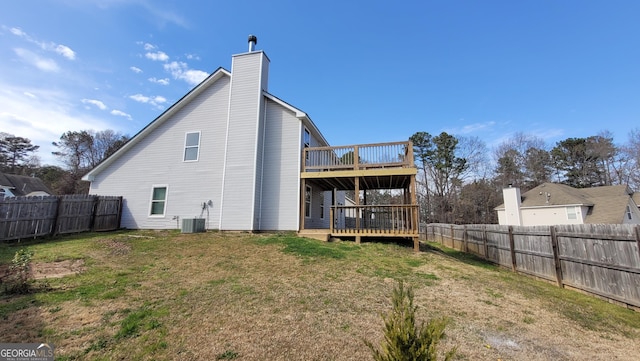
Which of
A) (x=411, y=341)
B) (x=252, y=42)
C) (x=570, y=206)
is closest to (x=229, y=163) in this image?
(x=252, y=42)

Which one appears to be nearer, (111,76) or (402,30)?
(111,76)

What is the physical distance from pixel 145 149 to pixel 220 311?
12.5 meters

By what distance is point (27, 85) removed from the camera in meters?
10.6

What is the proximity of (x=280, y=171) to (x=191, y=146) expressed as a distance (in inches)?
195

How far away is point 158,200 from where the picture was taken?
1320cm

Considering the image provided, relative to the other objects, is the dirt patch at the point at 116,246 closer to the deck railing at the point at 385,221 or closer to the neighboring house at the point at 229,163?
the neighboring house at the point at 229,163

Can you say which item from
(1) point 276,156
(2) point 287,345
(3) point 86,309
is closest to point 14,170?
(1) point 276,156

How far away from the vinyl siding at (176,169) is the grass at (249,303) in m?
4.02

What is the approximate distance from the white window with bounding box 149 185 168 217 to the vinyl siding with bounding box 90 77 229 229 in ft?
0.69

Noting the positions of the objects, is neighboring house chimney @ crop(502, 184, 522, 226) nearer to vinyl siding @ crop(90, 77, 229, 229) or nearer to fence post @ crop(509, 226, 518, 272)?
fence post @ crop(509, 226, 518, 272)

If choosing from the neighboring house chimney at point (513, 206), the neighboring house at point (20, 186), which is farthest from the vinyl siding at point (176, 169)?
the neighboring house at point (20, 186)

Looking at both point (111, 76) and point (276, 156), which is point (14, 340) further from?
point (111, 76)

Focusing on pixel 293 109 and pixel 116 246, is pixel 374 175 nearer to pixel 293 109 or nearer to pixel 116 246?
pixel 293 109

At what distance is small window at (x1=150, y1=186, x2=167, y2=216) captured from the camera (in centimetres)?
1309
